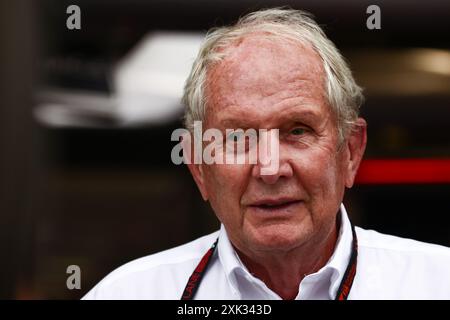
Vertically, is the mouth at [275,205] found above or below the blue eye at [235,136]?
below

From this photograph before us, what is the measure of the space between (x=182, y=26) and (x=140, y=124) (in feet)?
1.15

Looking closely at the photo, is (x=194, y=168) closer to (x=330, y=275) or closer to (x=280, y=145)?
(x=280, y=145)

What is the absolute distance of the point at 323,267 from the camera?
1317mm

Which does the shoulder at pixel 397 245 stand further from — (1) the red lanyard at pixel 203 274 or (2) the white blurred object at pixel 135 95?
(2) the white blurred object at pixel 135 95

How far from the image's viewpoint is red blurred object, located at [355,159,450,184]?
1.81 meters

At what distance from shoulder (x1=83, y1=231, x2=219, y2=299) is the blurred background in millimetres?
336

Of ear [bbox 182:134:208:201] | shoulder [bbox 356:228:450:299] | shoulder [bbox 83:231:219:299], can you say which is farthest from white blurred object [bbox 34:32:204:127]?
shoulder [bbox 356:228:450:299]

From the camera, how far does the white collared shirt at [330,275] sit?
4.28 feet

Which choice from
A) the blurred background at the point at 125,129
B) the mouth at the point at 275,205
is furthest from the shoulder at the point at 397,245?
the blurred background at the point at 125,129

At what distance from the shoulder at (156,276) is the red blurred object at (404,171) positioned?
0.60m

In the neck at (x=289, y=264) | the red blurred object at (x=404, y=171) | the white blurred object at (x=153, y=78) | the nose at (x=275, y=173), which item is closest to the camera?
the nose at (x=275, y=173)

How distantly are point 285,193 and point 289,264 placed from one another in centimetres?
19

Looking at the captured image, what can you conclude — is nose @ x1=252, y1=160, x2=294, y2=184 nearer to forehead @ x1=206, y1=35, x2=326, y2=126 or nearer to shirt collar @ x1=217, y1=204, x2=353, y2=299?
forehead @ x1=206, y1=35, x2=326, y2=126

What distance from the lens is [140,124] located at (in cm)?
204
